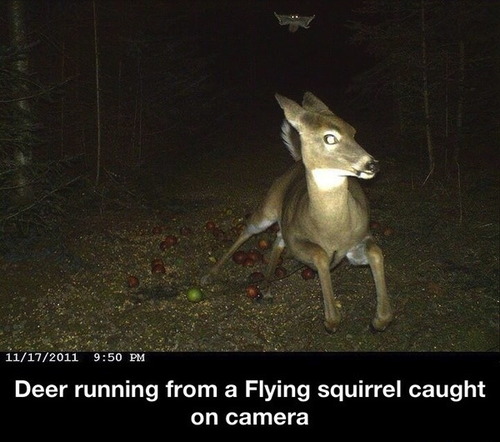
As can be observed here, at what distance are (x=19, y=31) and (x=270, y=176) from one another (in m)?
6.39

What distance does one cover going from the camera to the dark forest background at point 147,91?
5.91m

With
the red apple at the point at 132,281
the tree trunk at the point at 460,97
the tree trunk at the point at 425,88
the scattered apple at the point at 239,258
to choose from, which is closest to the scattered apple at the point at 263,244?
the scattered apple at the point at 239,258

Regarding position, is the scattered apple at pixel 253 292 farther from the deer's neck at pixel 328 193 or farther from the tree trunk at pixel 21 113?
the tree trunk at pixel 21 113

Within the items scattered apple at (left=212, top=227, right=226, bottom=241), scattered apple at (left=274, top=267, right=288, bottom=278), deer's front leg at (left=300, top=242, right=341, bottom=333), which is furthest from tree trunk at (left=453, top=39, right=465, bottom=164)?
deer's front leg at (left=300, top=242, right=341, bottom=333)

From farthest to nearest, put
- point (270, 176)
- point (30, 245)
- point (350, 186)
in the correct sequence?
point (270, 176) → point (30, 245) → point (350, 186)

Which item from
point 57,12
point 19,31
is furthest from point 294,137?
point 57,12

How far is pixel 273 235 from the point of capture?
24.1 ft

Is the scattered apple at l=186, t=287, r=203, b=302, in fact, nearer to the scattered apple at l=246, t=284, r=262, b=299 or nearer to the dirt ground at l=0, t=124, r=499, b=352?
the dirt ground at l=0, t=124, r=499, b=352

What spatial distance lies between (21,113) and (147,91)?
796cm

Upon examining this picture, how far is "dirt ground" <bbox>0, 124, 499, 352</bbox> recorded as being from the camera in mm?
4496

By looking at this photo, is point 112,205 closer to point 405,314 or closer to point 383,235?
point 383,235

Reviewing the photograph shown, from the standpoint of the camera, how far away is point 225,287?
570 cm

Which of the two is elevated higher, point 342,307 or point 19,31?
point 19,31

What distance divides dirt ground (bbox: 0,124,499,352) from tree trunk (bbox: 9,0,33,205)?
72cm
